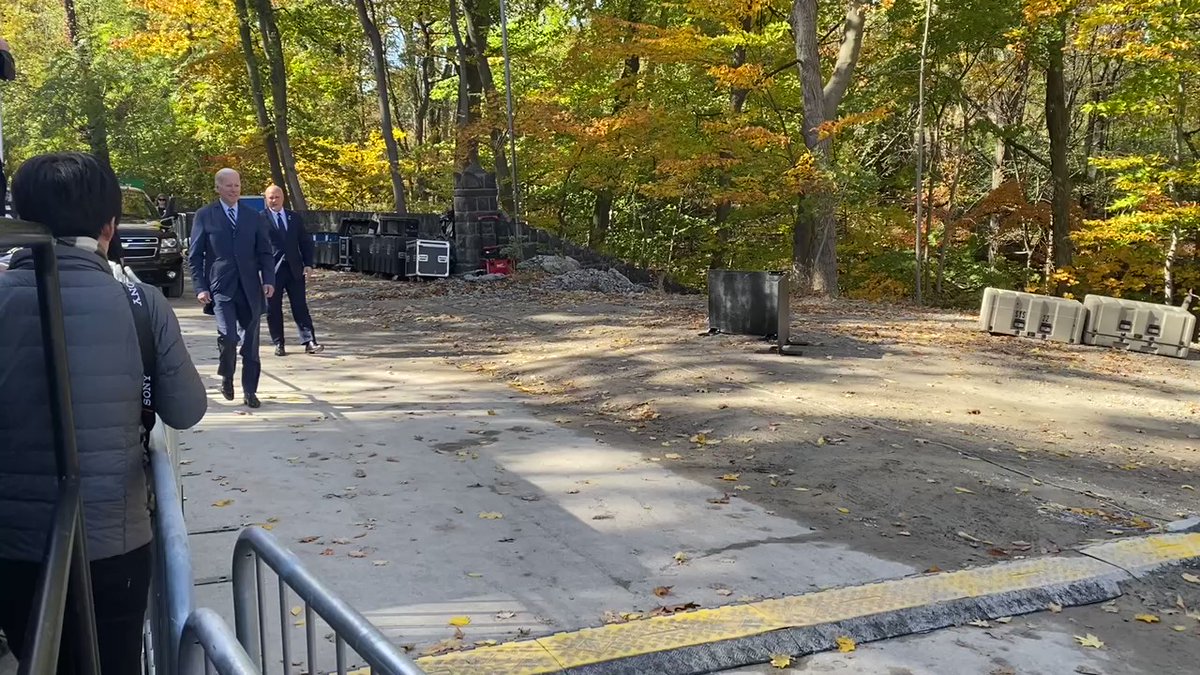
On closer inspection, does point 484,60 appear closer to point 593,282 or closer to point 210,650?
point 593,282

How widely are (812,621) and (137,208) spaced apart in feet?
57.8

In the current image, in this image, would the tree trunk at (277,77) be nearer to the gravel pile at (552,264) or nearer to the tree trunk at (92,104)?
the tree trunk at (92,104)

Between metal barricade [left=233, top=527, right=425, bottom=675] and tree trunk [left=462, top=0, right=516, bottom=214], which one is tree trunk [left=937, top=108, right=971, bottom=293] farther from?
metal barricade [left=233, top=527, right=425, bottom=675]

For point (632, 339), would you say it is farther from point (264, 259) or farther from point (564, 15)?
point (564, 15)

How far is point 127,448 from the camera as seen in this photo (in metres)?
2.75

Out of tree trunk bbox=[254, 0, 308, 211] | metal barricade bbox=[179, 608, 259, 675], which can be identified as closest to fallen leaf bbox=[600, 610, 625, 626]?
metal barricade bbox=[179, 608, 259, 675]

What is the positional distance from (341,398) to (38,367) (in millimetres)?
7414

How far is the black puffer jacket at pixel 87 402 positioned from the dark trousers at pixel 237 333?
240 inches

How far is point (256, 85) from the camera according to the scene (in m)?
31.1

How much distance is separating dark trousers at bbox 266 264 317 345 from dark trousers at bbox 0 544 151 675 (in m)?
8.21

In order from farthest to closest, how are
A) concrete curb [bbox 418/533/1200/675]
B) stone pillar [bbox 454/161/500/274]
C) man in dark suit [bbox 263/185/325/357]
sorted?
stone pillar [bbox 454/161/500/274] < man in dark suit [bbox 263/185/325/357] < concrete curb [bbox 418/533/1200/675]

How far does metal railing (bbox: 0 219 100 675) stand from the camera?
1.66 meters

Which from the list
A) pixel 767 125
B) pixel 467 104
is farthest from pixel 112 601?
pixel 467 104

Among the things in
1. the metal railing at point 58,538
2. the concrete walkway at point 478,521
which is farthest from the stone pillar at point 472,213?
the metal railing at point 58,538
